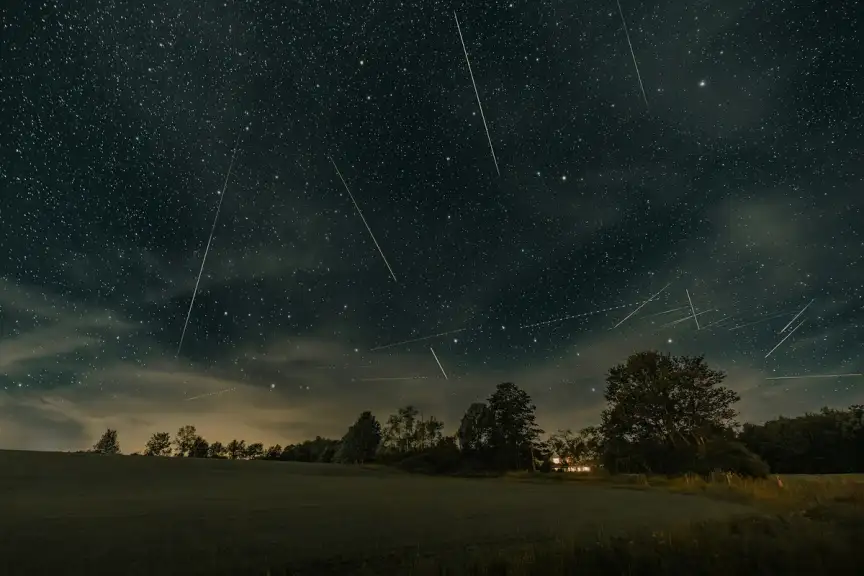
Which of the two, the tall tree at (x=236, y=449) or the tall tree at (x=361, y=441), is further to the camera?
the tall tree at (x=236, y=449)

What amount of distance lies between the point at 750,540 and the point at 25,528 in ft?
44.9

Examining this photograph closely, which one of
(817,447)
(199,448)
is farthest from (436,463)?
(199,448)

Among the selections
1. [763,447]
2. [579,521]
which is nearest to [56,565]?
[579,521]

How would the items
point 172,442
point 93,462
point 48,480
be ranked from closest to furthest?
point 48,480 → point 93,462 → point 172,442

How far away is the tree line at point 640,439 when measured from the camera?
1871 inches

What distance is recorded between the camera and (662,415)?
50469mm

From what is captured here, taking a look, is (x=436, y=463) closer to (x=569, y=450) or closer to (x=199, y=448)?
(x=569, y=450)

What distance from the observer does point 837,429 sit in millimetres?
69938

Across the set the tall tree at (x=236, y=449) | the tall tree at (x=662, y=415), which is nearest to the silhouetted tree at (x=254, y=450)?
the tall tree at (x=236, y=449)

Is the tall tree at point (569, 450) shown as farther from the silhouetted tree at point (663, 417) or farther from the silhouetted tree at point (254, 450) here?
the silhouetted tree at point (254, 450)

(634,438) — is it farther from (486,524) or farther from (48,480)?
(48,480)

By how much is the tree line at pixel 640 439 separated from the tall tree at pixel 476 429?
0.16 metres

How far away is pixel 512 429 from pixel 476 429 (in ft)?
17.9

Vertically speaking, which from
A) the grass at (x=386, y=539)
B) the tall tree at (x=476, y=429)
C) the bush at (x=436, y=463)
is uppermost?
the tall tree at (x=476, y=429)
